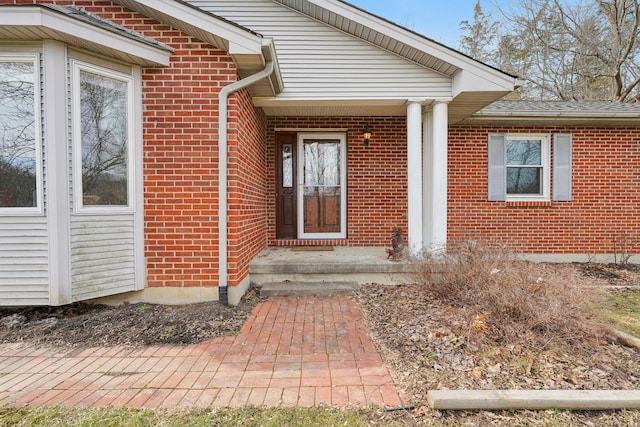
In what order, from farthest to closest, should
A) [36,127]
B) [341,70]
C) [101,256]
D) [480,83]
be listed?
[341,70] → [480,83] → [101,256] → [36,127]

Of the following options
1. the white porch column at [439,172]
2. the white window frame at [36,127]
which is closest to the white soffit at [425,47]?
the white porch column at [439,172]

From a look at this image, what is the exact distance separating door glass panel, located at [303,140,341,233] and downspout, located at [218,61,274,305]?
2.86 meters

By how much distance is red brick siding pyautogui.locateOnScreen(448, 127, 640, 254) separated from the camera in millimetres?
6609

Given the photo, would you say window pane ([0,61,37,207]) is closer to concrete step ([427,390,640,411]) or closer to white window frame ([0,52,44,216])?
white window frame ([0,52,44,216])

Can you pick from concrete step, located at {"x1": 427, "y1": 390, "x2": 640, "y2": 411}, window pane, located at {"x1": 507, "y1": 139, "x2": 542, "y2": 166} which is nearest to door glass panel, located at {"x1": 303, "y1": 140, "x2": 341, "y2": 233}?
window pane, located at {"x1": 507, "y1": 139, "x2": 542, "y2": 166}

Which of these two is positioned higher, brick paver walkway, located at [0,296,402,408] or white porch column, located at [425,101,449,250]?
white porch column, located at [425,101,449,250]

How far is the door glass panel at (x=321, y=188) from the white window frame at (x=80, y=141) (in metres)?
3.46

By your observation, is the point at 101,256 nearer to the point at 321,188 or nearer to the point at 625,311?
the point at 321,188

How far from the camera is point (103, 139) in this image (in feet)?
12.1

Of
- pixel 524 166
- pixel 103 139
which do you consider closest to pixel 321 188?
pixel 103 139

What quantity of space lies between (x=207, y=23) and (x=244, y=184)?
1964mm

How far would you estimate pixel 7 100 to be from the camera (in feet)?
11.0

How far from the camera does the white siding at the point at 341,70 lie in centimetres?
496

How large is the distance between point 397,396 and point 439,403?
0.89 feet
